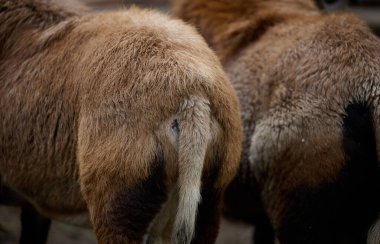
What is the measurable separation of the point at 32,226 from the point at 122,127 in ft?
6.40

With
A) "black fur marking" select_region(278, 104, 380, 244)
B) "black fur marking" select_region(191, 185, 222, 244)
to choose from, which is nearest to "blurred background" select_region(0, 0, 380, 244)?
"black fur marking" select_region(278, 104, 380, 244)

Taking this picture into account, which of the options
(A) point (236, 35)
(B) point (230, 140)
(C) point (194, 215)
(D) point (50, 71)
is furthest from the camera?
(A) point (236, 35)

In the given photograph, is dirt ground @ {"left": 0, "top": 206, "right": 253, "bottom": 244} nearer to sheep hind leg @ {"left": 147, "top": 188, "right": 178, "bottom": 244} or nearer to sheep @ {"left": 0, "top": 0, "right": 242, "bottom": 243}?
sheep @ {"left": 0, "top": 0, "right": 242, "bottom": 243}

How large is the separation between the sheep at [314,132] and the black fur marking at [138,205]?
1.13 m

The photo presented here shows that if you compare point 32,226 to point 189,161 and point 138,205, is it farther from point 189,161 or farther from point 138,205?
point 189,161

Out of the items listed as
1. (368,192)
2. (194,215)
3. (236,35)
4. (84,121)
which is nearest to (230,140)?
(194,215)

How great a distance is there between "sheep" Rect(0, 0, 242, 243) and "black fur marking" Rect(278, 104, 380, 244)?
676 mm

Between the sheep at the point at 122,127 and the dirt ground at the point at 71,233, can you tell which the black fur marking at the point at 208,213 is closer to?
the sheep at the point at 122,127

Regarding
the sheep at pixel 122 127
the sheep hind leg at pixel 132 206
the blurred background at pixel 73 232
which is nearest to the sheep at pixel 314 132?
the sheep at pixel 122 127

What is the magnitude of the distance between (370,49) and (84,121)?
5.93 ft

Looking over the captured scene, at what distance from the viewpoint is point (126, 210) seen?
339 cm

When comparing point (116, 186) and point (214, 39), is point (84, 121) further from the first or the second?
point (214, 39)

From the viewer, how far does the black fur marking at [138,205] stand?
11.1 feet

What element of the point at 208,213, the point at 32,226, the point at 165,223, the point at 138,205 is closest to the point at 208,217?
the point at 208,213
